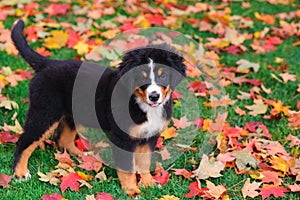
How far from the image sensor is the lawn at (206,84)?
4.32 metres

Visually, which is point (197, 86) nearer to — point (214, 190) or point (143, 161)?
point (143, 161)

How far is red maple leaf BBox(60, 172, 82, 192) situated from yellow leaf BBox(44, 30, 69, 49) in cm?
287

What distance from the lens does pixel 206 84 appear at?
600 centimetres

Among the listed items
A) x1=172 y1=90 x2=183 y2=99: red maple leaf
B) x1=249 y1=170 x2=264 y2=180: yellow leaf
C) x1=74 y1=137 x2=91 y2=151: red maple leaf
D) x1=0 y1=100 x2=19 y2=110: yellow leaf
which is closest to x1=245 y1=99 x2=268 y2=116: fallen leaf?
x1=172 y1=90 x2=183 y2=99: red maple leaf

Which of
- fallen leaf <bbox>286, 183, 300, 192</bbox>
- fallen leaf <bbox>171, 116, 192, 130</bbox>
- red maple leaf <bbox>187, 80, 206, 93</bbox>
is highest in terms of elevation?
fallen leaf <bbox>286, 183, 300, 192</bbox>

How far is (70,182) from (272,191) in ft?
5.53

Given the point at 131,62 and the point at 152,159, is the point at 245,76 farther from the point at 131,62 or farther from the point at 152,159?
the point at 131,62

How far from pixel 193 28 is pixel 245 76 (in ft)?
5.29

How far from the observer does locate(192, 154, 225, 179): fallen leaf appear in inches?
172

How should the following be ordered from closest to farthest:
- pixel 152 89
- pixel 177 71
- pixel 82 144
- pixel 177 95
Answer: pixel 152 89 < pixel 177 71 < pixel 82 144 < pixel 177 95

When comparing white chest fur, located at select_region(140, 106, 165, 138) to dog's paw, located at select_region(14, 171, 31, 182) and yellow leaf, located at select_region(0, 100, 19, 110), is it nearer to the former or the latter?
dog's paw, located at select_region(14, 171, 31, 182)

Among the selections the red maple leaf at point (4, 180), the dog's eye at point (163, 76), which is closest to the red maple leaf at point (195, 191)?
the dog's eye at point (163, 76)

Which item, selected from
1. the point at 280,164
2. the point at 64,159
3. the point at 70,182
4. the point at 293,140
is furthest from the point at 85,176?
the point at 293,140

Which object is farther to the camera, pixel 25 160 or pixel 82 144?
pixel 82 144
